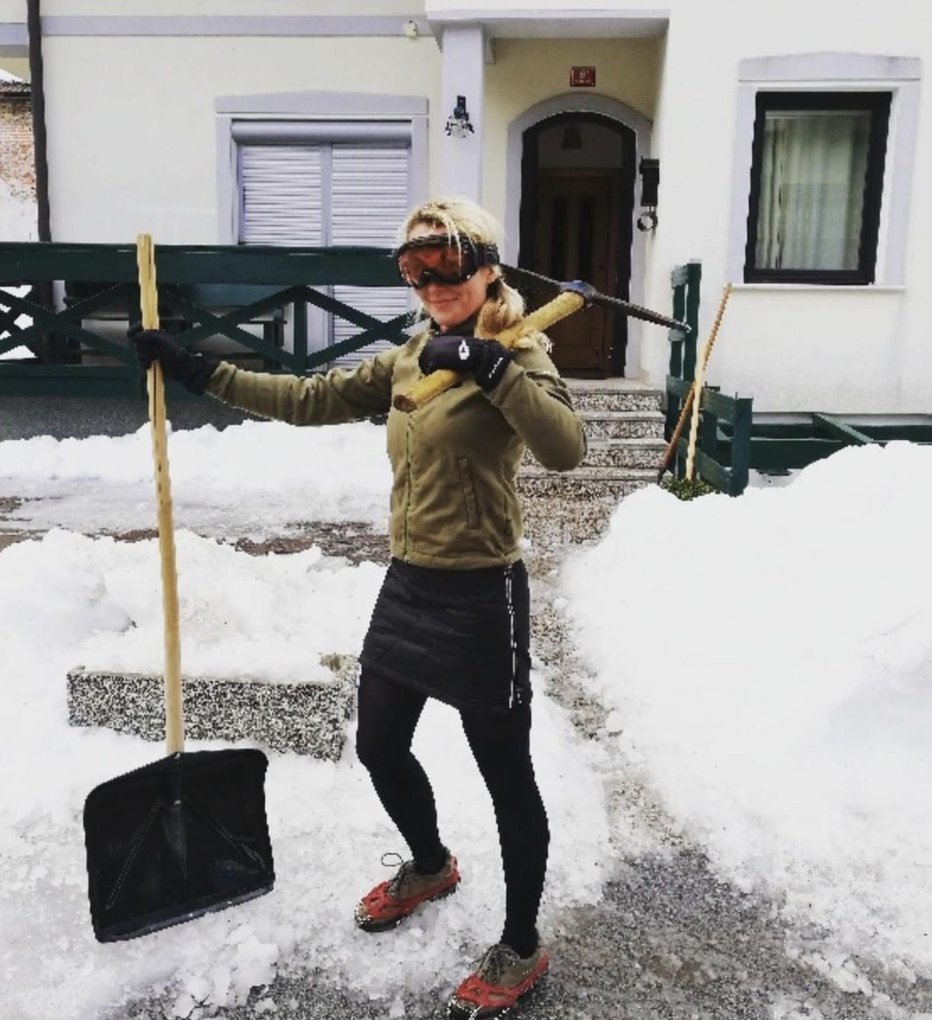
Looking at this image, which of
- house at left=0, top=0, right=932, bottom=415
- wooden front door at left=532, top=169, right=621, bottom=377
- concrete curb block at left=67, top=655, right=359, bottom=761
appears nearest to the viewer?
concrete curb block at left=67, top=655, right=359, bottom=761

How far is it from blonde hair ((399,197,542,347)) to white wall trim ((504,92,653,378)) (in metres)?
7.97

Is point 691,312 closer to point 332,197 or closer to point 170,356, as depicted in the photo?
point 332,197

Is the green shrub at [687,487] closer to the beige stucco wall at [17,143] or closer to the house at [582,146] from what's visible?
the house at [582,146]

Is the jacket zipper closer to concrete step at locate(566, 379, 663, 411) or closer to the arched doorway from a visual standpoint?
concrete step at locate(566, 379, 663, 411)

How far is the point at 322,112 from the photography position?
10.4 m

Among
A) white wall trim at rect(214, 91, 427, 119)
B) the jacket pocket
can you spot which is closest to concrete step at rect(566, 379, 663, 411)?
white wall trim at rect(214, 91, 427, 119)

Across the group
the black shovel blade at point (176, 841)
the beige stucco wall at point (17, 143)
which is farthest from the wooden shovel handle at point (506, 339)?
the beige stucco wall at point (17, 143)

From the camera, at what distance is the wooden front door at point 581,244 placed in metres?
11.6

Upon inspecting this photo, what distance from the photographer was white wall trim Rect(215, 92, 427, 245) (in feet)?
34.0

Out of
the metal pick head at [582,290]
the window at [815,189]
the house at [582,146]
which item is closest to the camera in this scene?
the metal pick head at [582,290]

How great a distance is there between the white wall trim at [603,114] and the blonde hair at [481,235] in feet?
26.2

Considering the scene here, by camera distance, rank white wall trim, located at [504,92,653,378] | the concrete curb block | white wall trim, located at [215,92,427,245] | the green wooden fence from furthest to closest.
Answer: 1. white wall trim, located at [215,92,427,245]
2. white wall trim, located at [504,92,653,378]
3. the green wooden fence
4. the concrete curb block

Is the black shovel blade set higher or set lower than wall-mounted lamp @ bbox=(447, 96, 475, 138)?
lower

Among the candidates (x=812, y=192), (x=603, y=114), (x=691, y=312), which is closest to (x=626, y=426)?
(x=691, y=312)
